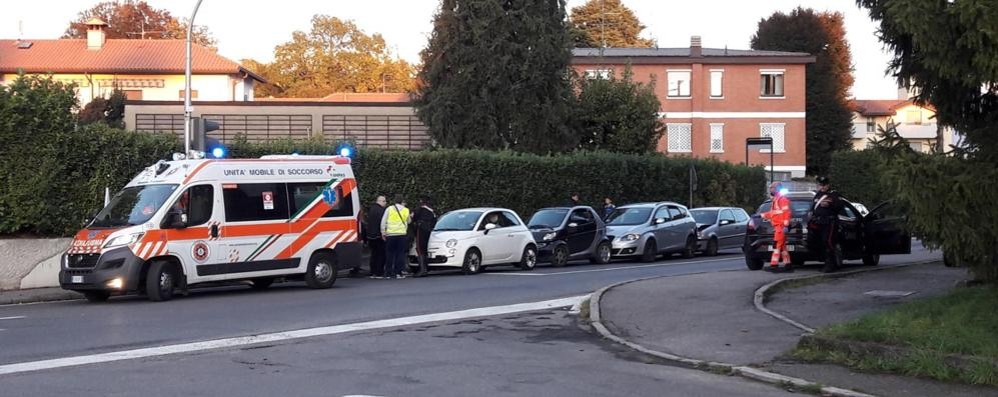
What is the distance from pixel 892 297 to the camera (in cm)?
1541

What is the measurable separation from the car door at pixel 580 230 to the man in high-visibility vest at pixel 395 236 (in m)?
5.33

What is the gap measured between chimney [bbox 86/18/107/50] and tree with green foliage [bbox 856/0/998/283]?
64.9m

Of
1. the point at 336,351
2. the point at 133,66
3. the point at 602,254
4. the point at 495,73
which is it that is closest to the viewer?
the point at 336,351

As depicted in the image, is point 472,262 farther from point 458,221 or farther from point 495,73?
point 495,73

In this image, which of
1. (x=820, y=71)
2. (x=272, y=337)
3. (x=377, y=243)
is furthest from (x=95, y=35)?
(x=272, y=337)

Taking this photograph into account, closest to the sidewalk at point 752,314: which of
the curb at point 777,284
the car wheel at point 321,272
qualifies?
the curb at point 777,284

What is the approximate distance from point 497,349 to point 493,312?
3.70m

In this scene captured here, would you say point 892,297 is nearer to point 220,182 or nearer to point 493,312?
point 493,312

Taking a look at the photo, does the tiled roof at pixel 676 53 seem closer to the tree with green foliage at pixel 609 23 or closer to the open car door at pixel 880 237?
the tree with green foliage at pixel 609 23

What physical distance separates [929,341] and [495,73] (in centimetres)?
2863

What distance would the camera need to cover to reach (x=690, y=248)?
31453 millimetres

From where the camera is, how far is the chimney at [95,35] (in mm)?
69250

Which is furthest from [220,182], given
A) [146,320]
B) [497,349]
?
[497,349]

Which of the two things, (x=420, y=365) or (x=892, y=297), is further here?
(x=892, y=297)
